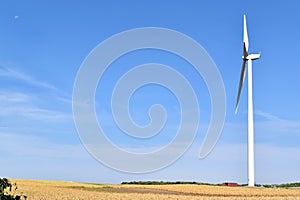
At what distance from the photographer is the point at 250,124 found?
82.1 meters

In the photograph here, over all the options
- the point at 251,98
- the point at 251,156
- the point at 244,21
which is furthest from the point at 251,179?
the point at 244,21

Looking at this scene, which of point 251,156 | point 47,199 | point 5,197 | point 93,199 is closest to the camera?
point 5,197

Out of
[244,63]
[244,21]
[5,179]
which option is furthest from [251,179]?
[5,179]

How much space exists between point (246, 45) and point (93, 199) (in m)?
44.5

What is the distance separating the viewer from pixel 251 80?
84062 millimetres

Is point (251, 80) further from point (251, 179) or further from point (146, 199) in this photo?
point (146, 199)

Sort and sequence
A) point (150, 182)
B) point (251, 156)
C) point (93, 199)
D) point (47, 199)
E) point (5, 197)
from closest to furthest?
1. point (5, 197)
2. point (47, 199)
3. point (93, 199)
4. point (251, 156)
5. point (150, 182)

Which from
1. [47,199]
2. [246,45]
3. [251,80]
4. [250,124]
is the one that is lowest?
[47,199]

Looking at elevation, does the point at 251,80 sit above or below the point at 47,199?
above

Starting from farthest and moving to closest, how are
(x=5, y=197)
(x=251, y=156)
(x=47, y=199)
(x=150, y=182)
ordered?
1. (x=150, y=182)
2. (x=251, y=156)
3. (x=47, y=199)
4. (x=5, y=197)

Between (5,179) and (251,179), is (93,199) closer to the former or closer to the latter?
(5,179)

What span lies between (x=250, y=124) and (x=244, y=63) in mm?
10477

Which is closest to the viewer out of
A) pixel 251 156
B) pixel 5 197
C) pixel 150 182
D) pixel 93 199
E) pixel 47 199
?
pixel 5 197

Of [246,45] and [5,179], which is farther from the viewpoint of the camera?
[246,45]
